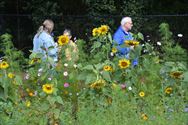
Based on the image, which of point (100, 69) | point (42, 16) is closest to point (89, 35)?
point (42, 16)

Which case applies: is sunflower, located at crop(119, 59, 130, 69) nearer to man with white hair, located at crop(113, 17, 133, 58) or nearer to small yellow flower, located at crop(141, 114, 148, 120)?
man with white hair, located at crop(113, 17, 133, 58)

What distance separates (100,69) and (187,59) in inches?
136

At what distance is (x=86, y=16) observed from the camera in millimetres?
15688

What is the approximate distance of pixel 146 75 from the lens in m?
7.46

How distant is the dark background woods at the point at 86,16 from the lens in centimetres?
1487

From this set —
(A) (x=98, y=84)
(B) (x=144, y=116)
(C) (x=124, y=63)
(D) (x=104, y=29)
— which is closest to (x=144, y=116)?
(B) (x=144, y=116)

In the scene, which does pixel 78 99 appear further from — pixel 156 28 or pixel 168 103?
pixel 156 28

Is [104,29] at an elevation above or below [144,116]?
above

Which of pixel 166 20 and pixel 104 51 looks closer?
pixel 104 51

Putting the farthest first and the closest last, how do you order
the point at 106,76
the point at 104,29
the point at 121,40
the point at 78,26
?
the point at 78,26 → the point at 121,40 → the point at 104,29 → the point at 106,76

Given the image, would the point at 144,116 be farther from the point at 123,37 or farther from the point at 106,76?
the point at 123,37

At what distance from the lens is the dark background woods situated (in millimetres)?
14867

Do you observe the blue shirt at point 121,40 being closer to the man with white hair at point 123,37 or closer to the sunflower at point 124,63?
the man with white hair at point 123,37

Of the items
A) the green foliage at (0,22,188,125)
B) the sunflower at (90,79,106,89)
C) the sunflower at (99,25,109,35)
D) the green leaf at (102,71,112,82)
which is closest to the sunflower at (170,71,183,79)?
the green foliage at (0,22,188,125)
